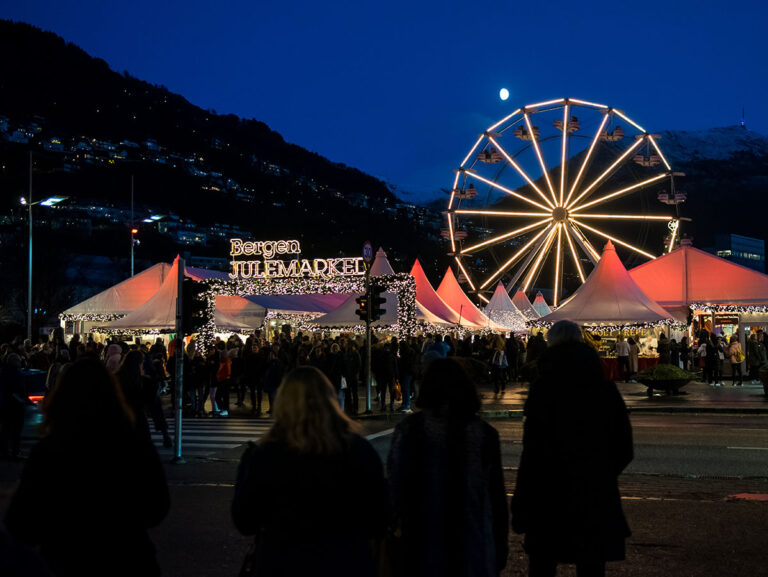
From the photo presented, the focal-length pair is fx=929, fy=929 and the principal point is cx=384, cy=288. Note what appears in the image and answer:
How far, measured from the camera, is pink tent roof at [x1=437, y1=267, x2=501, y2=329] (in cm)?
4309

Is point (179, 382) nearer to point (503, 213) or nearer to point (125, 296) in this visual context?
point (503, 213)

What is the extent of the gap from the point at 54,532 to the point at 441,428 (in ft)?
5.77

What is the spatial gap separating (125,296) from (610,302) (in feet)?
74.8

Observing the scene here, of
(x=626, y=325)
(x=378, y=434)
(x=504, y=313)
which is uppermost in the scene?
(x=504, y=313)

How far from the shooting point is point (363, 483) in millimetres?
3881

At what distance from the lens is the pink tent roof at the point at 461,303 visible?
141 feet

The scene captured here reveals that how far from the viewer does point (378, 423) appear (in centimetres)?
1950

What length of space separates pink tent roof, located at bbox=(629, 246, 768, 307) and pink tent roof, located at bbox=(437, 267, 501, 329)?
7.91 m

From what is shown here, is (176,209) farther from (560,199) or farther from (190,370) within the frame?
(190,370)

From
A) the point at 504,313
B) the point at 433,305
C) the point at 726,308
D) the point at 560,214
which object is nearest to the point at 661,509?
the point at 726,308

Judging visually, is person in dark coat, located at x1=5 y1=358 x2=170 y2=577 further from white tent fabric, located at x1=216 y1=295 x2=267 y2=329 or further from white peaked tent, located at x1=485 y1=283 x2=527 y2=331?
white peaked tent, located at x1=485 y1=283 x2=527 y2=331

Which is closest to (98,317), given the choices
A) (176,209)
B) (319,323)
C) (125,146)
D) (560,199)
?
(319,323)

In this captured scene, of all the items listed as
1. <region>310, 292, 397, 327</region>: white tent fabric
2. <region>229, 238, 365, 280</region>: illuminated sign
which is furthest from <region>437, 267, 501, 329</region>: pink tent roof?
<region>310, 292, 397, 327</region>: white tent fabric

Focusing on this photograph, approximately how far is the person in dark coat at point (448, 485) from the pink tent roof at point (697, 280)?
32354 mm
